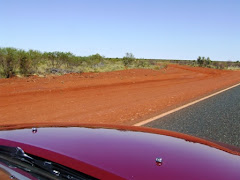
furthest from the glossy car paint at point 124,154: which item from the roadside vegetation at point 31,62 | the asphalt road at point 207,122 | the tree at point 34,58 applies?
the tree at point 34,58

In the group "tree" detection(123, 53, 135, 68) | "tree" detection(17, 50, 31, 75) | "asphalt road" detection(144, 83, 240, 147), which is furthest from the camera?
"tree" detection(123, 53, 135, 68)

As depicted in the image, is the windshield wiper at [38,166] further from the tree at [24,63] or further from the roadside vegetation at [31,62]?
the tree at [24,63]

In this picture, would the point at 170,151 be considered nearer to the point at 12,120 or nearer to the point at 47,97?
the point at 12,120

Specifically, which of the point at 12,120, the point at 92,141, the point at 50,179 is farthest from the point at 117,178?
the point at 12,120

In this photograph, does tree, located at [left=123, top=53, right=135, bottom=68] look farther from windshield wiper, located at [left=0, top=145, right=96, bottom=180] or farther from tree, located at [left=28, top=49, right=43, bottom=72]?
windshield wiper, located at [left=0, top=145, right=96, bottom=180]

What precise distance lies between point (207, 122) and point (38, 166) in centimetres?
740

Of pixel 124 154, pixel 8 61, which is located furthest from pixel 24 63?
pixel 124 154

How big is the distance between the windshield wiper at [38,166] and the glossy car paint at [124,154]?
0.03m

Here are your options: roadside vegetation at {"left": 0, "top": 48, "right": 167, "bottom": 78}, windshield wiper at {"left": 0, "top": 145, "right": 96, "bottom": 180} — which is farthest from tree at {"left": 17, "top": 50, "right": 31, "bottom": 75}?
windshield wiper at {"left": 0, "top": 145, "right": 96, "bottom": 180}

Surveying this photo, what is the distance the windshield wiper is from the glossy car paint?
0.10ft

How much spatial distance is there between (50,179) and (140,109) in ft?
29.4

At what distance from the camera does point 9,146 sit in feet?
6.78

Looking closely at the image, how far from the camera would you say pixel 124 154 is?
2.00 meters

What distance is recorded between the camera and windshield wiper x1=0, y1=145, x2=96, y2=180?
5.63ft
